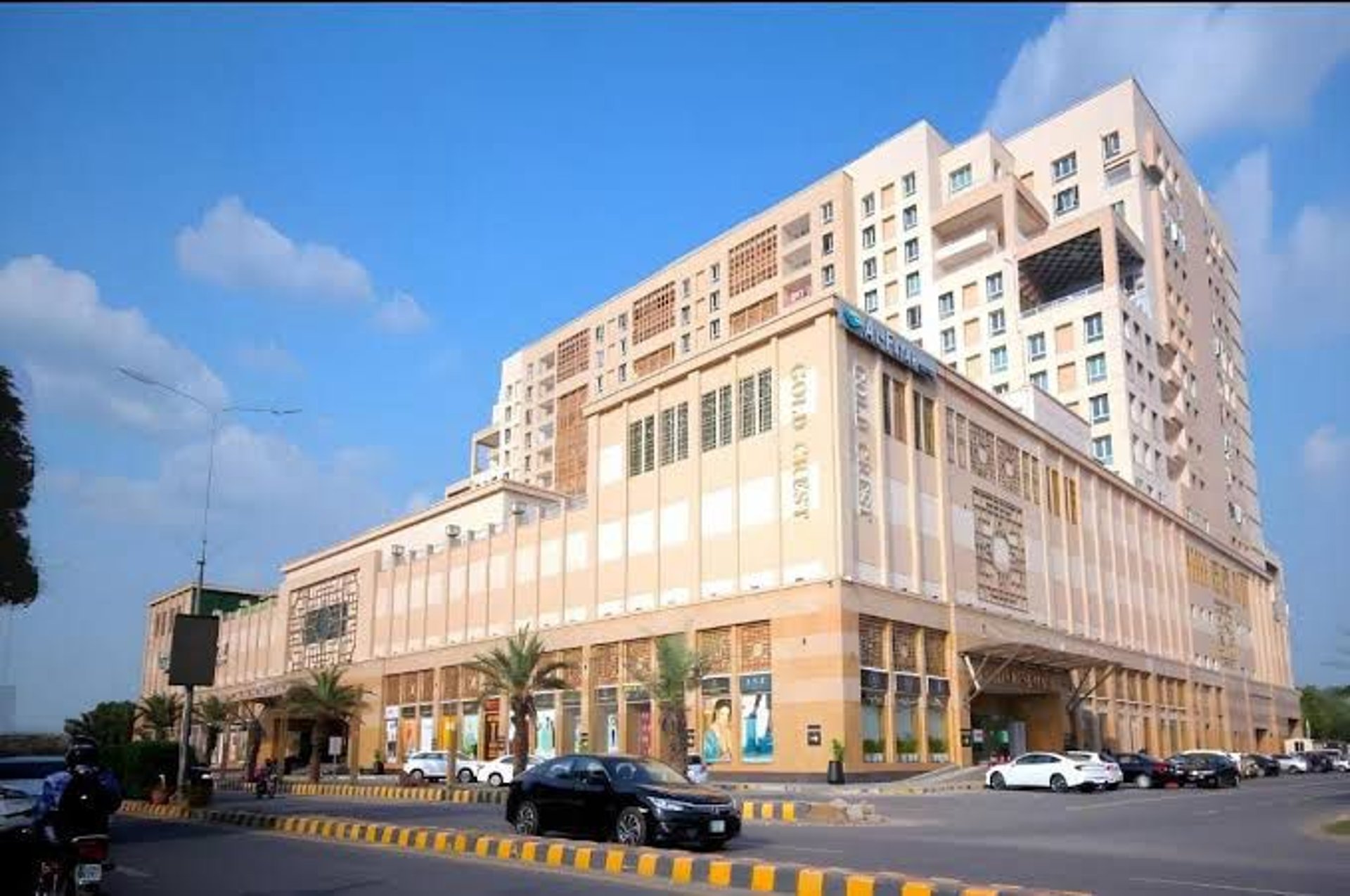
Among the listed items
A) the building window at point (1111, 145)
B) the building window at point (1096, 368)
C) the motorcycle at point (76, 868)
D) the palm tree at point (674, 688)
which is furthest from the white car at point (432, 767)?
the building window at point (1111, 145)

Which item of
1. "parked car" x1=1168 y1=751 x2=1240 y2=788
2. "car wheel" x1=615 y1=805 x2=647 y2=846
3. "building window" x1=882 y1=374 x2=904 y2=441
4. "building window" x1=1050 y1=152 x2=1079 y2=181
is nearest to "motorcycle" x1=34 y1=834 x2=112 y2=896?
"car wheel" x1=615 y1=805 x2=647 y2=846

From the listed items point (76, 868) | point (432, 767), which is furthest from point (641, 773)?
point (432, 767)

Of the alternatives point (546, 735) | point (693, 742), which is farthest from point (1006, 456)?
point (546, 735)

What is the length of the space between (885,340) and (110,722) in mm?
75698

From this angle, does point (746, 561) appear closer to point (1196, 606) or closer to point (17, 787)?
point (17, 787)

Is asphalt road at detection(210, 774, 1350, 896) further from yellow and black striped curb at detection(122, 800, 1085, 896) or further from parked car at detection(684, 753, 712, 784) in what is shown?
parked car at detection(684, 753, 712, 784)

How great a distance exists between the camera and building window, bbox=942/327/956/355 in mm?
80188

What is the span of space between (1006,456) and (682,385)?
54.0ft

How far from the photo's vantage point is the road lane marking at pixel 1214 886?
11781 mm

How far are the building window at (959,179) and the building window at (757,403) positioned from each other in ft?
141

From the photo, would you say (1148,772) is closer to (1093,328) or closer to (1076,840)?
(1076,840)

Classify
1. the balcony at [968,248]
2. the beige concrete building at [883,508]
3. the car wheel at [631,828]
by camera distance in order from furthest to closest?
the balcony at [968,248] → the beige concrete building at [883,508] → the car wheel at [631,828]

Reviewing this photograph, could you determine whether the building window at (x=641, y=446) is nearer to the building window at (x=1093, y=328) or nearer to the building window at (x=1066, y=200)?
the building window at (x=1093, y=328)

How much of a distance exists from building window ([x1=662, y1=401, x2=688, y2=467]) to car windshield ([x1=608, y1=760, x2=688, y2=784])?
97.8 feet
